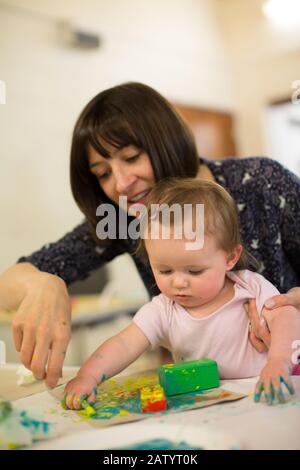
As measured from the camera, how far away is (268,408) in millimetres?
441

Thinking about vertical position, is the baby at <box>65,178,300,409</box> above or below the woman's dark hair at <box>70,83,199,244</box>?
below

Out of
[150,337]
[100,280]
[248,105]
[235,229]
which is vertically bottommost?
[100,280]

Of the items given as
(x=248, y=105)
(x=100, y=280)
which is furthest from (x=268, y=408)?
(x=100, y=280)

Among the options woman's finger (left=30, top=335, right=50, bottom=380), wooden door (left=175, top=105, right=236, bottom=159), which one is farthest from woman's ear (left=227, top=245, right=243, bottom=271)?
wooden door (left=175, top=105, right=236, bottom=159)

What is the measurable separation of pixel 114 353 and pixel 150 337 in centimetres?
5

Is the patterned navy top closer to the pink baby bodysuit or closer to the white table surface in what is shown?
the pink baby bodysuit

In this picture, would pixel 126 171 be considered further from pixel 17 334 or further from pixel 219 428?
pixel 219 428

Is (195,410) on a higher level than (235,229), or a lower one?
lower

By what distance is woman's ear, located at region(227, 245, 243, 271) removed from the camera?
57cm

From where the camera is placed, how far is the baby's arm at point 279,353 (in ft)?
1.52

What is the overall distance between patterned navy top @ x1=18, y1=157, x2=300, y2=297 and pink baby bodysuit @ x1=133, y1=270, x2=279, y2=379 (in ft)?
0.22

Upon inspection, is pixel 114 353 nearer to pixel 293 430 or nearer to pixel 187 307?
pixel 187 307

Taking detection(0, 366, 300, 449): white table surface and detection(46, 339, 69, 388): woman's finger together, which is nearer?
detection(0, 366, 300, 449): white table surface

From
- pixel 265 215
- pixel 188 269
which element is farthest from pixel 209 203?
pixel 265 215
